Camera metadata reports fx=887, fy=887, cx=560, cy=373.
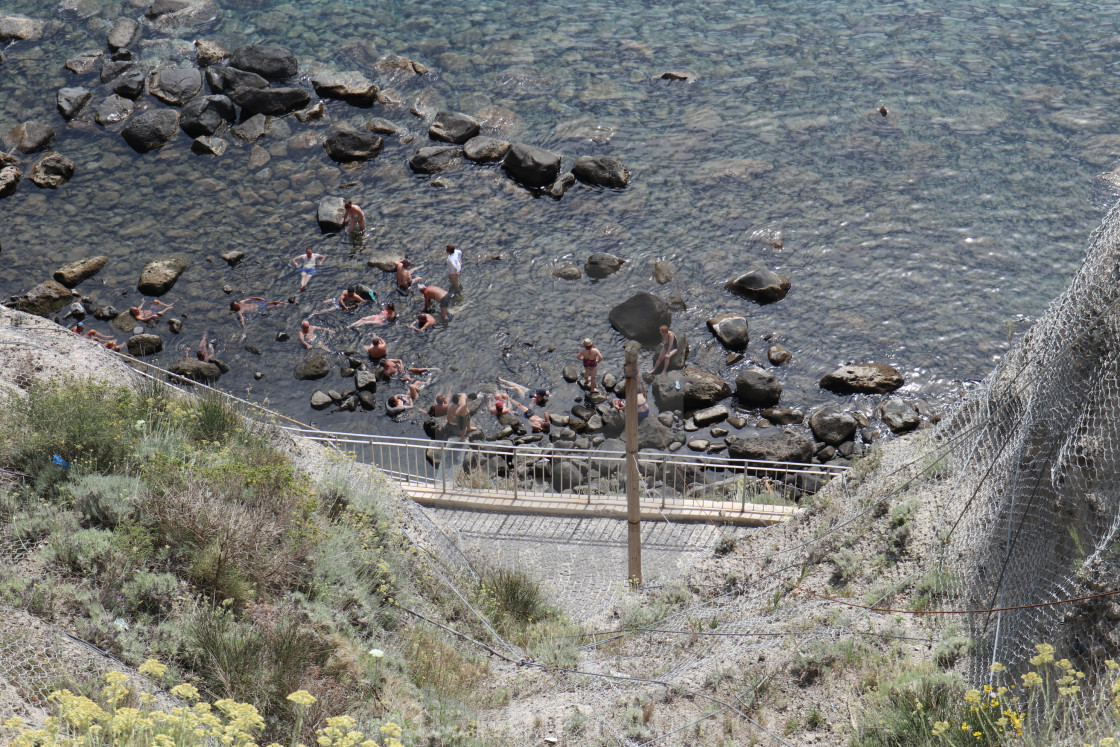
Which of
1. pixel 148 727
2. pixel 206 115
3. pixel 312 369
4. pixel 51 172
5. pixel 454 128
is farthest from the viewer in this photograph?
pixel 206 115

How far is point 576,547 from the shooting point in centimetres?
1270

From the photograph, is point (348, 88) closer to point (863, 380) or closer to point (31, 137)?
point (31, 137)

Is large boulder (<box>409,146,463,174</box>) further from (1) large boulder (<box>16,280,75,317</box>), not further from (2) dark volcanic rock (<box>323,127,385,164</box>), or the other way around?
(1) large boulder (<box>16,280,75,317</box>)

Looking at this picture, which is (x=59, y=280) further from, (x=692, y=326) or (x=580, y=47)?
(x=580, y=47)

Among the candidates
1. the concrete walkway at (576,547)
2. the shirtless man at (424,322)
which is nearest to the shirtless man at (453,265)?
the shirtless man at (424,322)

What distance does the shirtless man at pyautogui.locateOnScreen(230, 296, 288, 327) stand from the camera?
65.5 ft

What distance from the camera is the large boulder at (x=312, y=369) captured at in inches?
735

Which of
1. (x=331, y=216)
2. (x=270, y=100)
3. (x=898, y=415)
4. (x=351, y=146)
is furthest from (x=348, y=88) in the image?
(x=898, y=415)

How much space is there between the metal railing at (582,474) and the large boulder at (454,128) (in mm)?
11005

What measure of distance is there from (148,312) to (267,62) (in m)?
10.3

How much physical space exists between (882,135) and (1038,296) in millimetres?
6840

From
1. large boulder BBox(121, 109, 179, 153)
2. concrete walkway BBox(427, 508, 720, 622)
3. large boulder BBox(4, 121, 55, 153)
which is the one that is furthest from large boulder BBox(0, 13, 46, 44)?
concrete walkway BBox(427, 508, 720, 622)

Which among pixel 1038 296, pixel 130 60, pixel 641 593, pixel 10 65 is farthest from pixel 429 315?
pixel 10 65

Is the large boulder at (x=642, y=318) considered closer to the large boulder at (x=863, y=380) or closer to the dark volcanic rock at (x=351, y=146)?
the large boulder at (x=863, y=380)
